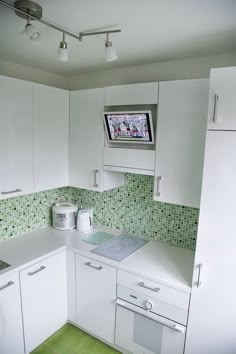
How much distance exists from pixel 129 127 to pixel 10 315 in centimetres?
157

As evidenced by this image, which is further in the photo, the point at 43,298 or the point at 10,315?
the point at 43,298

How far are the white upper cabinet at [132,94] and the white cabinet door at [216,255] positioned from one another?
569 millimetres

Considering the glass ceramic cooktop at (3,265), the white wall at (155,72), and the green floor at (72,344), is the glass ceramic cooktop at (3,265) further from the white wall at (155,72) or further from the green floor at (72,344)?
the white wall at (155,72)

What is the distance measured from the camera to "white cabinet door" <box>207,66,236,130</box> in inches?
52.1

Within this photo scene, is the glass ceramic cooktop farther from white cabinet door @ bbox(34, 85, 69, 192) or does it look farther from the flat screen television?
the flat screen television

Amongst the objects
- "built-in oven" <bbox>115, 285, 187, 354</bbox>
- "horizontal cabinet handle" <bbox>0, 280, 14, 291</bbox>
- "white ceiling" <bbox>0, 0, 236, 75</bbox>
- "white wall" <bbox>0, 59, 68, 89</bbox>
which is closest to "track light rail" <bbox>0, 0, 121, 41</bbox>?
"white ceiling" <bbox>0, 0, 236, 75</bbox>

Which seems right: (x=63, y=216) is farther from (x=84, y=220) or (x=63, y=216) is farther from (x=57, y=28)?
(x=57, y=28)

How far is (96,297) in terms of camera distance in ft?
6.56

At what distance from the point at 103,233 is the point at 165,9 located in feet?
5.96

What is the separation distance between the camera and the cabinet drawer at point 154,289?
162 centimetres

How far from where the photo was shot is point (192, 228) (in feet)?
6.68

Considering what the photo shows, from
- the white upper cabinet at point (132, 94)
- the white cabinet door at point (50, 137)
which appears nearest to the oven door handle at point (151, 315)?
the white cabinet door at point (50, 137)

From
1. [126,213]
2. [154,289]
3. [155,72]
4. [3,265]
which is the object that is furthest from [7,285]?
[155,72]

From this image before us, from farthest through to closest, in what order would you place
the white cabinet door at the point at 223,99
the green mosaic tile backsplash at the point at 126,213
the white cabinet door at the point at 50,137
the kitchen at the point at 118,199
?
the green mosaic tile backsplash at the point at 126,213
the white cabinet door at the point at 50,137
the kitchen at the point at 118,199
the white cabinet door at the point at 223,99
